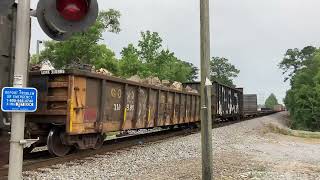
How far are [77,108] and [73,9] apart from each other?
739 cm

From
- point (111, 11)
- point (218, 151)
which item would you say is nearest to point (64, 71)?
point (218, 151)

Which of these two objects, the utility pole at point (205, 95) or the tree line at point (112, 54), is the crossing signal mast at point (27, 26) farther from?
the tree line at point (112, 54)

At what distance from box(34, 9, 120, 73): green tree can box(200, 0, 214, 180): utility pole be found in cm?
3719

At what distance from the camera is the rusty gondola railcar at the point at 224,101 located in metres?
28.3

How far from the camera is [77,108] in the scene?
419 inches

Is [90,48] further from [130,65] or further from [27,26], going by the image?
[27,26]

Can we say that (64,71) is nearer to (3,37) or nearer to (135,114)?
(135,114)

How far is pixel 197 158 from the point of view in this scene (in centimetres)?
1188

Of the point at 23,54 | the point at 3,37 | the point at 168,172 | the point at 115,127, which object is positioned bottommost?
the point at 168,172

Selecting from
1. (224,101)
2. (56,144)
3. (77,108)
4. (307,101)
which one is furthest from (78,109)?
(307,101)

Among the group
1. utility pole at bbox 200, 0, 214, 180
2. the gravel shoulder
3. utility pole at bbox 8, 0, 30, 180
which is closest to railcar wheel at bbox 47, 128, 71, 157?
the gravel shoulder

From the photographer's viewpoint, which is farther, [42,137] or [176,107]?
[176,107]

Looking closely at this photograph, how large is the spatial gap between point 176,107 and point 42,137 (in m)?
9.24

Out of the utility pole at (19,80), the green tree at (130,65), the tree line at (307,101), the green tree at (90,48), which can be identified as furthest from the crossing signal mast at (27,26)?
the tree line at (307,101)
